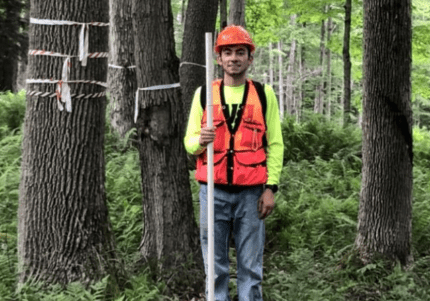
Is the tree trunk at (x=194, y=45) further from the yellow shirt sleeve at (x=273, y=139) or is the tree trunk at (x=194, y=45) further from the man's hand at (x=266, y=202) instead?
the man's hand at (x=266, y=202)

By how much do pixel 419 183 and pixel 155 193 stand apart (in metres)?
6.17

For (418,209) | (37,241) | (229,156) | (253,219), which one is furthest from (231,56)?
(418,209)

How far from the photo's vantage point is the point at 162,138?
5.55 m

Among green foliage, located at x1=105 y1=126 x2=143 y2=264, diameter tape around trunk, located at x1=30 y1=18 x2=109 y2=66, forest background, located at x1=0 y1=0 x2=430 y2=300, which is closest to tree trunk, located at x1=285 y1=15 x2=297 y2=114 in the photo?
forest background, located at x1=0 y1=0 x2=430 y2=300

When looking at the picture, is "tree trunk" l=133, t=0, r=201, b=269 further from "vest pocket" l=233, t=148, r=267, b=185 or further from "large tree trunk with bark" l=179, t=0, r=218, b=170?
"large tree trunk with bark" l=179, t=0, r=218, b=170

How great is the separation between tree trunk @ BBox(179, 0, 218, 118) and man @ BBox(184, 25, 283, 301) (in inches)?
285

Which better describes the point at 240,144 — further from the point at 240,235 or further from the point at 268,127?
the point at 240,235

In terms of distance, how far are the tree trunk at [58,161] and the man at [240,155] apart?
1272 mm

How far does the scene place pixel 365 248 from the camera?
6711 millimetres

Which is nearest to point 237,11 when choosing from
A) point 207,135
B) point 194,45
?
point 194,45

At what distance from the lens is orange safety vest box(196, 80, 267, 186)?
13.4 ft

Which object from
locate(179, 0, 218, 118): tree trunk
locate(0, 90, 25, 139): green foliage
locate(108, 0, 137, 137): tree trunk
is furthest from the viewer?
locate(179, 0, 218, 118): tree trunk

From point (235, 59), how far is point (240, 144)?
23.6 inches

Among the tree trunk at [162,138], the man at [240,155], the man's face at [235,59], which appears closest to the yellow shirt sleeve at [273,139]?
the man at [240,155]
